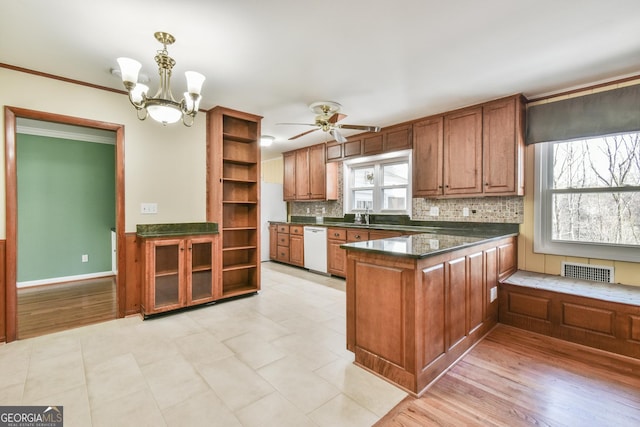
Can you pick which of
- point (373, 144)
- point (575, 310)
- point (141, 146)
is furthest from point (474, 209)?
point (141, 146)

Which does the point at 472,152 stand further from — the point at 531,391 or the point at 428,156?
the point at 531,391

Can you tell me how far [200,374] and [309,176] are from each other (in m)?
4.22

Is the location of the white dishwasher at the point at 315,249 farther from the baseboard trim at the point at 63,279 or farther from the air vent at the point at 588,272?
the baseboard trim at the point at 63,279

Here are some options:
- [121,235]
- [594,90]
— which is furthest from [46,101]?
[594,90]

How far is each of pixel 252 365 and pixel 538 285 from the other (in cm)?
275

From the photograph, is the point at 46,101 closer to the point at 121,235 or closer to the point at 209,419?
the point at 121,235

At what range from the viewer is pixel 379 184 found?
4.99 m

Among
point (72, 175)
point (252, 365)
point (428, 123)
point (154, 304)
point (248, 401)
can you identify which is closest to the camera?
point (248, 401)

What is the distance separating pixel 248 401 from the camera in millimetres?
1766

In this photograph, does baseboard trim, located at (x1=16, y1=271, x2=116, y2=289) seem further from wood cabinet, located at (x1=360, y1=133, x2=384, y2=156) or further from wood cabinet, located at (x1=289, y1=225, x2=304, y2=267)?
wood cabinet, located at (x1=360, y1=133, x2=384, y2=156)

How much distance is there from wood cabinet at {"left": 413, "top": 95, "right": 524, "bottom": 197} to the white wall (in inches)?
117

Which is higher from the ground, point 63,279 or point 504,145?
point 504,145

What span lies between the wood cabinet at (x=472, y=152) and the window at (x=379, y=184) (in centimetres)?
50

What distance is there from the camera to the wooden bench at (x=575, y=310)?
235 cm
